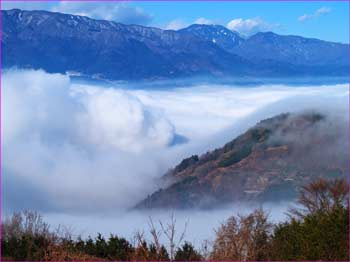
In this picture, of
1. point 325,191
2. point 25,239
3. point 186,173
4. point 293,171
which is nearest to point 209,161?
point 186,173

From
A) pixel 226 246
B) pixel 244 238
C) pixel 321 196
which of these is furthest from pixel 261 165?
pixel 226 246

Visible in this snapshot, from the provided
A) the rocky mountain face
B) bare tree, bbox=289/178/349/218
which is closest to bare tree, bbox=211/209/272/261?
bare tree, bbox=289/178/349/218

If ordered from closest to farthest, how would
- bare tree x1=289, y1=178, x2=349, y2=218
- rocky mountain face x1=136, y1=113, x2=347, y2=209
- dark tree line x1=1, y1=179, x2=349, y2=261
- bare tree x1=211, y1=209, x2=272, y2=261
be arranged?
1. dark tree line x1=1, y1=179, x2=349, y2=261
2. bare tree x1=211, y1=209, x2=272, y2=261
3. bare tree x1=289, y1=178, x2=349, y2=218
4. rocky mountain face x1=136, y1=113, x2=347, y2=209

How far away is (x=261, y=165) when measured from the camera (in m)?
144

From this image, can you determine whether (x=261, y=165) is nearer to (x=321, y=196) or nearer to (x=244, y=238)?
(x=321, y=196)

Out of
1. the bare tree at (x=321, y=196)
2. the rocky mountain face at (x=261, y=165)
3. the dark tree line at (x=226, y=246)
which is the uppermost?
the rocky mountain face at (x=261, y=165)

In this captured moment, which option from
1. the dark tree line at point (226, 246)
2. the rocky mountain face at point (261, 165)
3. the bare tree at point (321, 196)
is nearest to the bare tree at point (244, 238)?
the dark tree line at point (226, 246)

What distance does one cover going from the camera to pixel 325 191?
35.2m

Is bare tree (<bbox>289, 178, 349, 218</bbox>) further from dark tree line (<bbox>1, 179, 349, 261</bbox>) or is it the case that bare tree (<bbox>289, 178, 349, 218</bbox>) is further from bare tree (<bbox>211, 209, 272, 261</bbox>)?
dark tree line (<bbox>1, 179, 349, 261</bbox>)

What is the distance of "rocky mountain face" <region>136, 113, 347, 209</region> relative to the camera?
135625mm

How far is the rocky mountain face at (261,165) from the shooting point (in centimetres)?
13562

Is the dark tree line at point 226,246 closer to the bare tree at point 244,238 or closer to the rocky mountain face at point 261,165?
the bare tree at point 244,238

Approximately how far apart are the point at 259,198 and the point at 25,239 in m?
113

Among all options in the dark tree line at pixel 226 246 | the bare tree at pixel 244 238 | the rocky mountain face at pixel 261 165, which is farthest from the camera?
the rocky mountain face at pixel 261 165
